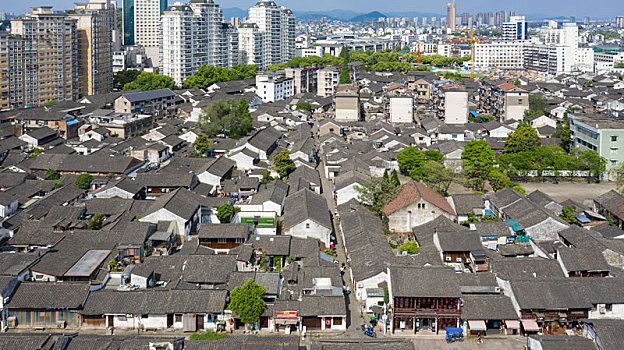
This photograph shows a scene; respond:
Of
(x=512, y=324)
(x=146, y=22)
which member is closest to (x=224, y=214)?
(x=512, y=324)

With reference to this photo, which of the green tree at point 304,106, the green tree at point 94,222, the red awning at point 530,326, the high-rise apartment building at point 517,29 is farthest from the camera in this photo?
the high-rise apartment building at point 517,29

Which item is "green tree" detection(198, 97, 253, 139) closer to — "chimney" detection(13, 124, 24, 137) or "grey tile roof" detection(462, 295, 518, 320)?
"chimney" detection(13, 124, 24, 137)

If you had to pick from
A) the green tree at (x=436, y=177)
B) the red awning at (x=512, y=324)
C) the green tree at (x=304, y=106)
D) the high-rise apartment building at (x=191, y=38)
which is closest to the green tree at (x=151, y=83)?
the high-rise apartment building at (x=191, y=38)

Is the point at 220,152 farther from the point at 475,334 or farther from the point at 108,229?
the point at 475,334

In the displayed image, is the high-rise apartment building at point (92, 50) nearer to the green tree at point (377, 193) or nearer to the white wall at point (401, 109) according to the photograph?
the white wall at point (401, 109)

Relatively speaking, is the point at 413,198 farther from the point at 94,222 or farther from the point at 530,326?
the point at 94,222

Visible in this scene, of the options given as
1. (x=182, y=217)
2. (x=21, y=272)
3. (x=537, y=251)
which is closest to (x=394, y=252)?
(x=537, y=251)

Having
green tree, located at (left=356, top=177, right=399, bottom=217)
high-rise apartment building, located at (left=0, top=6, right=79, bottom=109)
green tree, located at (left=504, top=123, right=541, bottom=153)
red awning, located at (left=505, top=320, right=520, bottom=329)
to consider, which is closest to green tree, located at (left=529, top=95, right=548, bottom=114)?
green tree, located at (left=504, top=123, right=541, bottom=153)
